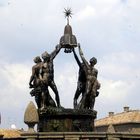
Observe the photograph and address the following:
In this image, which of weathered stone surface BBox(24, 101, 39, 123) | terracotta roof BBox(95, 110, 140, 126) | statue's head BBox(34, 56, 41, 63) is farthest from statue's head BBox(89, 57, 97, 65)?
terracotta roof BBox(95, 110, 140, 126)

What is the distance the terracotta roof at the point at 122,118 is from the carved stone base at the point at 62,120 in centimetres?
4817

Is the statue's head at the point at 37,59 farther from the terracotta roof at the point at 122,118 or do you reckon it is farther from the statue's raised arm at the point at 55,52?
the terracotta roof at the point at 122,118

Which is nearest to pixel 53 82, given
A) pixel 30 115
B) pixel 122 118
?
pixel 30 115

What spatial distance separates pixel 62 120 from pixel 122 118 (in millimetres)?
52669

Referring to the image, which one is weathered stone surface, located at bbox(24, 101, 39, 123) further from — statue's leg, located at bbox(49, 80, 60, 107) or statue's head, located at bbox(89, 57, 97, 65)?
statue's head, located at bbox(89, 57, 97, 65)

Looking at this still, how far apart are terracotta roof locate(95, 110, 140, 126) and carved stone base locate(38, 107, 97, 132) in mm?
48174

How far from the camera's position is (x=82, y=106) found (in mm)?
22641

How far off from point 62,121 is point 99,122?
192 feet

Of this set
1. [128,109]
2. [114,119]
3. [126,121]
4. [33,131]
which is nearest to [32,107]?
[33,131]

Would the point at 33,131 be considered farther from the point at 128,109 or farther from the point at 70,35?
the point at 128,109

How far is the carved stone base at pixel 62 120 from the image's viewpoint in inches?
846

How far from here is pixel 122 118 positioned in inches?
2896

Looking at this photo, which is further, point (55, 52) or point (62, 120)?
point (55, 52)

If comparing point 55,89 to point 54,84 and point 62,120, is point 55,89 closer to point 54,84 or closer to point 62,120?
point 54,84
